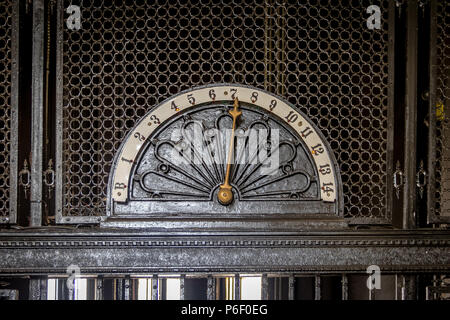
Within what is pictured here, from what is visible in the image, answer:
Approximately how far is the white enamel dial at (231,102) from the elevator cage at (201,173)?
0.05ft

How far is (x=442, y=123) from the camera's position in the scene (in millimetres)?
2199

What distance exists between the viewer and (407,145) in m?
2.18

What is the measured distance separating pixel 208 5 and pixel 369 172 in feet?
3.70

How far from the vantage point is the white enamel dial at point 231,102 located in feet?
7.05

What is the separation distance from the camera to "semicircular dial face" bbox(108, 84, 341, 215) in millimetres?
2154

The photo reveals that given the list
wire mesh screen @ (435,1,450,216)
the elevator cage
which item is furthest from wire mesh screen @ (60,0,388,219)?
wire mesh screen @ (435,1,450,216)

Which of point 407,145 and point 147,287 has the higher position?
point 407,145

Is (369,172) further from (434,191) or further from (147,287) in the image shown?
(147,287)

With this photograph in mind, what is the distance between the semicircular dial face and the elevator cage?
2 cm

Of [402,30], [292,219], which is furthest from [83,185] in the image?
[402,30]

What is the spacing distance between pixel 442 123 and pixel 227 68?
108 centimetres

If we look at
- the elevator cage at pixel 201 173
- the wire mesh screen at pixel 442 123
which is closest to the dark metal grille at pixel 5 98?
the elevator cage at pixel 201 173

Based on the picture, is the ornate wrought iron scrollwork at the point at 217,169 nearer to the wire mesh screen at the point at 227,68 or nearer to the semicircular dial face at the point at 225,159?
the semicircular dial face at the point at 225,159
